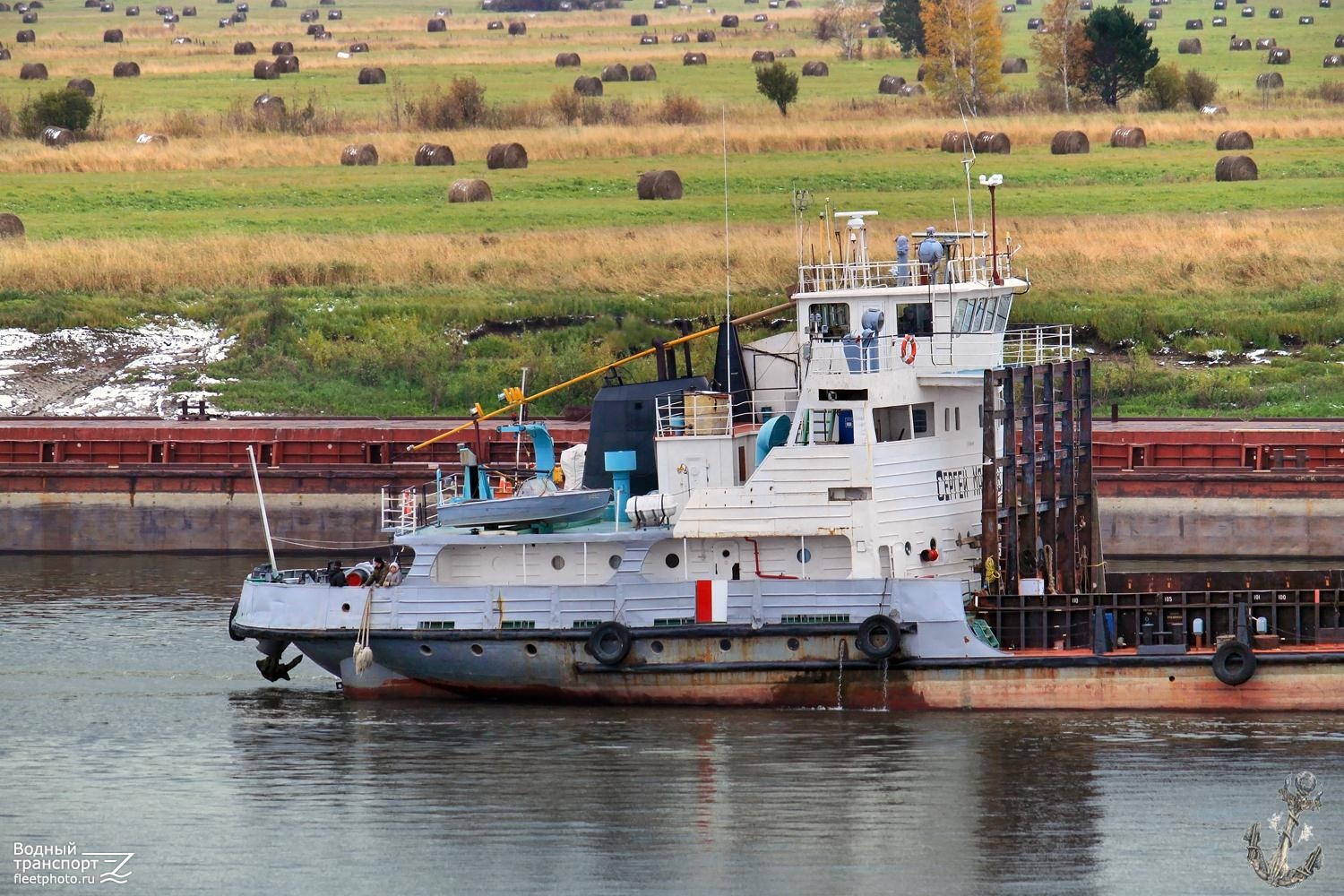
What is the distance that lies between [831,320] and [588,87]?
66.9 m

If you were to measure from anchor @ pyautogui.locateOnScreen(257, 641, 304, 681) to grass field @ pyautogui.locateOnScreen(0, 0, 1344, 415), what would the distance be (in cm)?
2142

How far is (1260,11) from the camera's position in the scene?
131m

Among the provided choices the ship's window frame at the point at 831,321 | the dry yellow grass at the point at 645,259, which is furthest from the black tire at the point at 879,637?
the dry yellow grass at the point at 645,259

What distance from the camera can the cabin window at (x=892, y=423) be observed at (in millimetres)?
28422

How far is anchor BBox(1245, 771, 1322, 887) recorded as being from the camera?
21781 millimetres

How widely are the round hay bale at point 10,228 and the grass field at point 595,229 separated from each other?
4.70ft

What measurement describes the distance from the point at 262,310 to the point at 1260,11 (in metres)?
91.1

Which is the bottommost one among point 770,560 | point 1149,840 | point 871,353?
point 1149,840

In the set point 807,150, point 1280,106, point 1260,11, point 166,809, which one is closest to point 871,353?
point 166,809

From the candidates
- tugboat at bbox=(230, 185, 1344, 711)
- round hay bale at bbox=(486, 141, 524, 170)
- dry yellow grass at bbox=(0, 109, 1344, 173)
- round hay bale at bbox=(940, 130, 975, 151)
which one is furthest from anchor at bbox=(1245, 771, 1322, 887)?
round hay bale at bbox=(486, 141, 524, 170)

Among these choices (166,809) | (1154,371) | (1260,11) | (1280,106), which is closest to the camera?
(166,809)

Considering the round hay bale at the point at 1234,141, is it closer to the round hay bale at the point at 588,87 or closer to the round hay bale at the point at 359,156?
the round hay bale at the point at 359,156

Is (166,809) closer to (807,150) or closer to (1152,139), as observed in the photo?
(807,150)

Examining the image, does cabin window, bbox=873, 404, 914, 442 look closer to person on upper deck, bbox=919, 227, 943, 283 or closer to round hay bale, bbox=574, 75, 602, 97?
person on upper deck, bbox=919, 227, 943, 283
